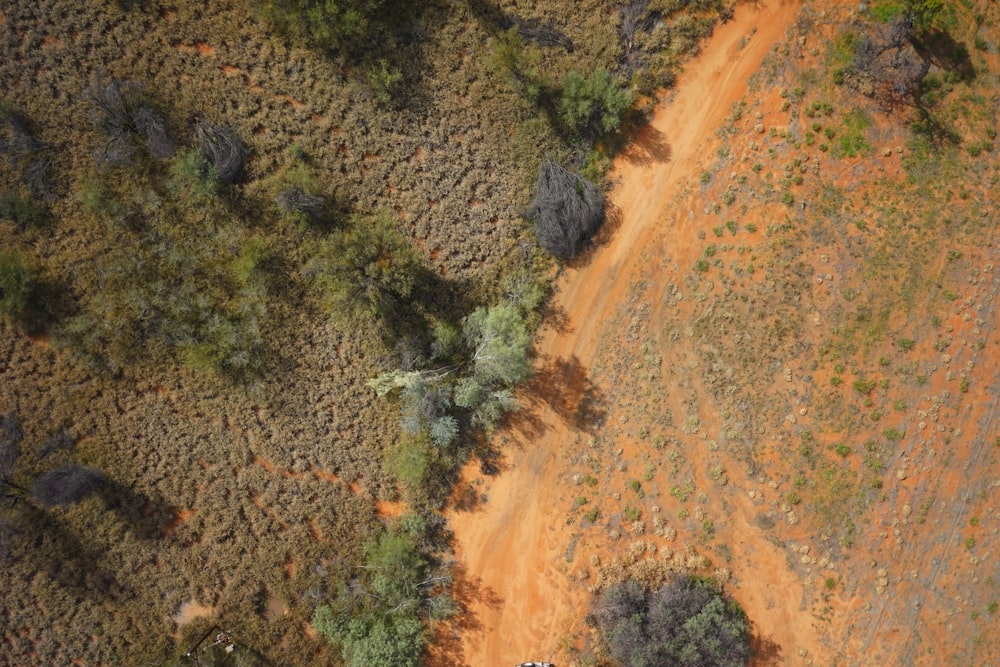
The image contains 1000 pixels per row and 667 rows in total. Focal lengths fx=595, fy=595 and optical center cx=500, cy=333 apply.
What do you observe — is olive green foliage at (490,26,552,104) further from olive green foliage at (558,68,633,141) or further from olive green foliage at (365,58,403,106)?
olive green foliage at (365,58,403,106)

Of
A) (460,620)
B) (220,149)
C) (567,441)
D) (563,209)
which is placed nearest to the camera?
(220,149)

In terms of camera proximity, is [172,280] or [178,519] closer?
[172,280]

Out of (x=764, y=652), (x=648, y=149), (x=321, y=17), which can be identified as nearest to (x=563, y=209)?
(x=648, y=149)

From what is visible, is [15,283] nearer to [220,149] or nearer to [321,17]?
[220,149]

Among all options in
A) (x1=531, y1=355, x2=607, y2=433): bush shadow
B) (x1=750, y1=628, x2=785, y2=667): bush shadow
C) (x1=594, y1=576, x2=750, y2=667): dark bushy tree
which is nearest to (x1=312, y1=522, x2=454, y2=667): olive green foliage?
(x1=594, y1=576, x2=750, y2=667): dark bushy tree

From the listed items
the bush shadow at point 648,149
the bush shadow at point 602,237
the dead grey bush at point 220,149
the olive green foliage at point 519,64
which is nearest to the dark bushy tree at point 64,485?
the dead grey bush at point 220,149

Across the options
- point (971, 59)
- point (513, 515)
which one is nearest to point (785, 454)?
point (513, 515)

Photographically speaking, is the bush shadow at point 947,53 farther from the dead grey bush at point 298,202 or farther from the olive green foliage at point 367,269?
the dead grey bush at point 298,202
